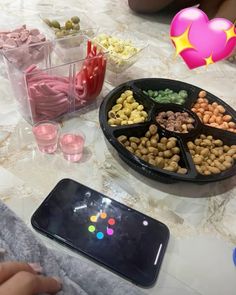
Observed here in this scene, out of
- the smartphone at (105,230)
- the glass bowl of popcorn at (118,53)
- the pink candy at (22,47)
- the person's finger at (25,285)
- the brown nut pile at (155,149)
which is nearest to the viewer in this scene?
the person's finger at (25,285)

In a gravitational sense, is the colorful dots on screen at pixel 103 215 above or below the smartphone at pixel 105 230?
above

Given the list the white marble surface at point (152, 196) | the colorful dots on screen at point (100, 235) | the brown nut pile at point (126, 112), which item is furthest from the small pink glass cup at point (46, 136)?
the colorful dots on screen at point (100, 235)

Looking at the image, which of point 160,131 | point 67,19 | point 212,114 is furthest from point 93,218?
point 67,19

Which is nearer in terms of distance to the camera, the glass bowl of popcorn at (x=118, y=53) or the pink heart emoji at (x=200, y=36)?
the pink heart emoji at (x=200, y=36)

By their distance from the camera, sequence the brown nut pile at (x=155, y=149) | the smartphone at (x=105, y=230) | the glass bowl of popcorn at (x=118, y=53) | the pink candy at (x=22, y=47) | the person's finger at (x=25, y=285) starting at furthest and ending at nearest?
the glass bowl of popcorn at (x=118, y=53)
the pink candy at (x=22, y=47)
the brown nut pile at (x=155, y=149)
the smartphone at (x=105, y=230)
the person's finger at (x=25, y=285)

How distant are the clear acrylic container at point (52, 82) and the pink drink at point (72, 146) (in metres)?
0.08

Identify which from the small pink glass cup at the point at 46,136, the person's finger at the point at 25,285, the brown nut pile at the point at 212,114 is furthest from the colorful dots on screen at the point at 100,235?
the brown nut pile at the point at 212,114

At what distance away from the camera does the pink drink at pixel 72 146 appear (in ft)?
2.23

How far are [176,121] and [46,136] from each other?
28 cm

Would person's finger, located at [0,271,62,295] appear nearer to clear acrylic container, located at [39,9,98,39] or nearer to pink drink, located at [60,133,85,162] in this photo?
pink drink, located at [60,133,85,162]

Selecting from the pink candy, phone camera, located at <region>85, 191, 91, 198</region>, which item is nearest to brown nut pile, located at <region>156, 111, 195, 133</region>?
phone camera, located at <region>85, 191, 91, 198</region>

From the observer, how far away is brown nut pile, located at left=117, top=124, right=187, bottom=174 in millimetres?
640

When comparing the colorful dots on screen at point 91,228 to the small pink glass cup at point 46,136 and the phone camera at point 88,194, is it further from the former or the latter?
the small pink glass cup at point 46,136

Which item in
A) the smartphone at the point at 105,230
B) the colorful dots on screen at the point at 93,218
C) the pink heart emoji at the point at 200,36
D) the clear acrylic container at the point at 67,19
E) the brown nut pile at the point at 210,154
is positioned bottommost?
the smartphone at the point at 105,230
